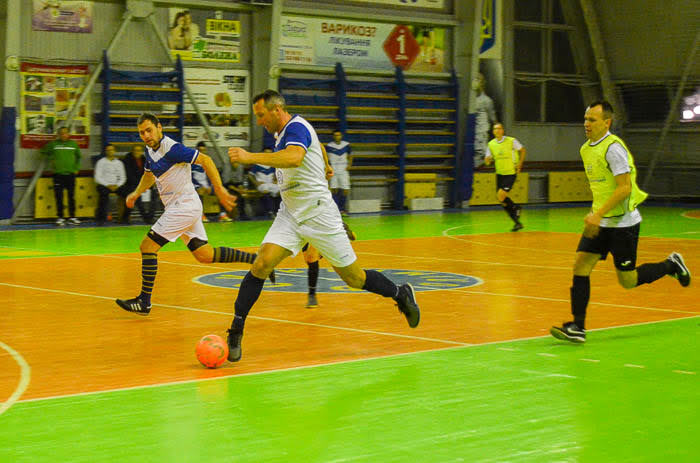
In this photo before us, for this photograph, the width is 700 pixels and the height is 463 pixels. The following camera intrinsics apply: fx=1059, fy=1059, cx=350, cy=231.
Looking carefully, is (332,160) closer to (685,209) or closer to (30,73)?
(30,73)

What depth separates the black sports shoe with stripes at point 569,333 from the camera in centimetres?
925

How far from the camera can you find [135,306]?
11258 millimetres

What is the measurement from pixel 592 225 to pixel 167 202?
4889mm

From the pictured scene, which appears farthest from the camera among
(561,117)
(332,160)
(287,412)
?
(561,117)

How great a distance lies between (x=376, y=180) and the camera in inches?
1258

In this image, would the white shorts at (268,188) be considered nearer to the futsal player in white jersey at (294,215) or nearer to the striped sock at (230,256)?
the striped sock at (230,256)

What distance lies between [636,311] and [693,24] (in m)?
24.8

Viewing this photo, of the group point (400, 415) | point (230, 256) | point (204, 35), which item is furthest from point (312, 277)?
point (204, 35)

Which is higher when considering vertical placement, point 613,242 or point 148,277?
point 613,242

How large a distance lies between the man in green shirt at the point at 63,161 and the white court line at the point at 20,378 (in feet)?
52.3

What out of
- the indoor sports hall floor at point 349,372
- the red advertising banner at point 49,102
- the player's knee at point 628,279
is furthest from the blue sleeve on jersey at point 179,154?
the red advertising banner at point 49,102

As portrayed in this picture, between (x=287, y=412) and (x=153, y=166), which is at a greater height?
(x=153, y=166)

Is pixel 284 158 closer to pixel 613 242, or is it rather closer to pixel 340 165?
pixel 613 242

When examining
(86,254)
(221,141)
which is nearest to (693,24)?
(221,141)
